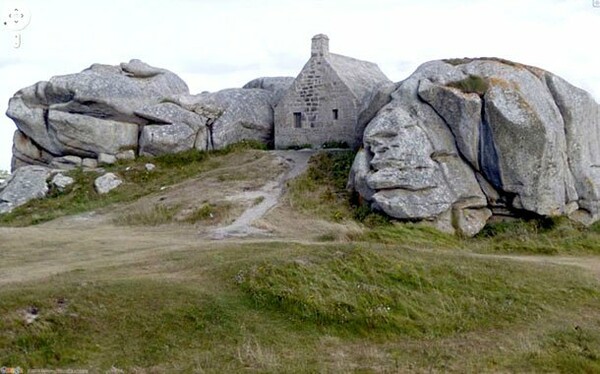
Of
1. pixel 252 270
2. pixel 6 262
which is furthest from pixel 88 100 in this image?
pixel 252 270

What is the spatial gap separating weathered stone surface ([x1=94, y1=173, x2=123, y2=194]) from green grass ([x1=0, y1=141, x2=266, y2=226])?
242 millimetres

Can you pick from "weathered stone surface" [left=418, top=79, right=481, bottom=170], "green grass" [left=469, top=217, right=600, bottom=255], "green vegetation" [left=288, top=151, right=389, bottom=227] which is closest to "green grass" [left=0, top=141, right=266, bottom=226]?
"green vegetation" [left=288, top=151, right=389, bottom=227]

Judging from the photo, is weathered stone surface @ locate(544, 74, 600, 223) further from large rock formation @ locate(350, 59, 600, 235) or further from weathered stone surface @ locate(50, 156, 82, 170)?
weathered stone surface @ locate(50, 156, 82, 170)

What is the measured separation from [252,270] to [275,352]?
303 cm

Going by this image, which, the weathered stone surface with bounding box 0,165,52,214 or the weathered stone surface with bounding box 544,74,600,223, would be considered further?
the weathered stone surface with bounding box 0,165,52,214

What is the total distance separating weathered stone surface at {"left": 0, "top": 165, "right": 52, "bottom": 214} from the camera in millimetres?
27328

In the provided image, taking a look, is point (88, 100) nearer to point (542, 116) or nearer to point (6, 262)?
point (6, 262)

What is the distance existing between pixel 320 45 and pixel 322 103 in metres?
2.73

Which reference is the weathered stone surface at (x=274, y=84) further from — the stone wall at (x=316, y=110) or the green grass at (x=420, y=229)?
the green grass at (x=420, y=229)

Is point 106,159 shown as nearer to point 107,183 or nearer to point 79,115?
point 79,115

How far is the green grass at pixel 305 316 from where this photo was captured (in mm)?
10227

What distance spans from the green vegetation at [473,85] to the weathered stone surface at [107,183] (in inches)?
557

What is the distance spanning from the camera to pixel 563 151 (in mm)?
24062

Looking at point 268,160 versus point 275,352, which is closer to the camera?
point 275,352
